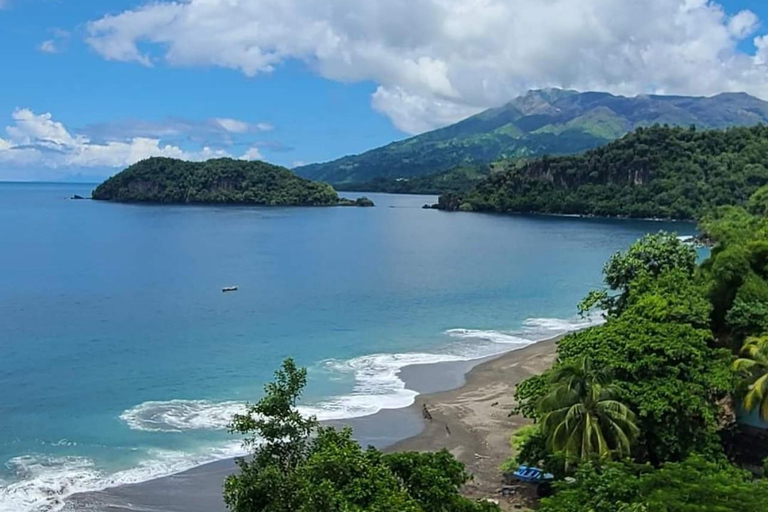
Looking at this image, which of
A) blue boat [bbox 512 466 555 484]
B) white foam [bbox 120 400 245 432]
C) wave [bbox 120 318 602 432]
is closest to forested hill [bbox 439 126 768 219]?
wave [bbox 120 318 602 432]

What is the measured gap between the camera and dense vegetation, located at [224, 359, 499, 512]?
12.1 meters

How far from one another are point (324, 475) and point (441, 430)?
52.3ft

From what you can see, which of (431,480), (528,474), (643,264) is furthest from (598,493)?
(643,264)

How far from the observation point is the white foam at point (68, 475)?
21.9m

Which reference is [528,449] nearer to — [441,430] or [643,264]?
[441,430]

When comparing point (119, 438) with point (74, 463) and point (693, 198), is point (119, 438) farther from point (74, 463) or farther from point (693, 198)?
point (693, 198)

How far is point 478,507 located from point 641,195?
14912 centimetres

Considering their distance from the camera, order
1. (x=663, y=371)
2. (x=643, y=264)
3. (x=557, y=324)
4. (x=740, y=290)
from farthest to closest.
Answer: (x=557, y=324) < (x=643, y=264) < (x=740, y=290) < (x=663, y=371)

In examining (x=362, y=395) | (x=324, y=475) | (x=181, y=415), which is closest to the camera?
(x=324, y=475)

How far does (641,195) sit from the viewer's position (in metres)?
152

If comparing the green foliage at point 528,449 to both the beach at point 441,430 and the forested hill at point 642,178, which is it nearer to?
the beach at point 441,430

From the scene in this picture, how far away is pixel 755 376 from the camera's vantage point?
73.1ft


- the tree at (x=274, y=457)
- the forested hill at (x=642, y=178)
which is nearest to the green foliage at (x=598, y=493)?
the tree at (x=274, y=457)

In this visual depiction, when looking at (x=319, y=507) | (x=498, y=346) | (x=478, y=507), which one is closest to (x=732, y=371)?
(x=478, y=507)
